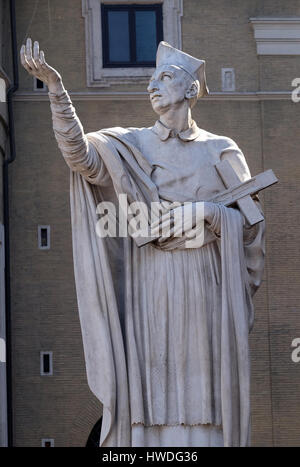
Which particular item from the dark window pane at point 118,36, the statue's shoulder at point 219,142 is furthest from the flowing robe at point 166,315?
the dark window pane at point 118,36

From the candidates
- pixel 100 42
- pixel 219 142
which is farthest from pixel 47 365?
pixel 219 142

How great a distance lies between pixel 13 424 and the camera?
24.5 meters

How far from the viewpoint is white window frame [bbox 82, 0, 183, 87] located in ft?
83.8

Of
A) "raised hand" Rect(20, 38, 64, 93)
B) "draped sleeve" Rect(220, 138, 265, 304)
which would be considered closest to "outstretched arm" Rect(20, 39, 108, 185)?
"raised hand" Rect(20, 38, 64, 93)

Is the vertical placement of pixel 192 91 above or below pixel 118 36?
below

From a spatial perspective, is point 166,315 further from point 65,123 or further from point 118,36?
point 118,36

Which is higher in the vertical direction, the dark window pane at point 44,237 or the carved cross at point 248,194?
the carved cross at point 248,194

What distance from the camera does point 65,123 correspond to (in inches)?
405

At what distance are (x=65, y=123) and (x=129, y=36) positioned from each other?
15438mm

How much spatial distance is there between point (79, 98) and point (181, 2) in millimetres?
2266

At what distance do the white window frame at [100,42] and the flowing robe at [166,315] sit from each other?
14.8 metres

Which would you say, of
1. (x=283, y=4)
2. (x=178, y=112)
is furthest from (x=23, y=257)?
(x=178, y=112)

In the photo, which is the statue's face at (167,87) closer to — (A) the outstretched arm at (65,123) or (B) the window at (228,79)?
(A) the outstretched arm at (65,123)

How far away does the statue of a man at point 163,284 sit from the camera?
33.9 ft
